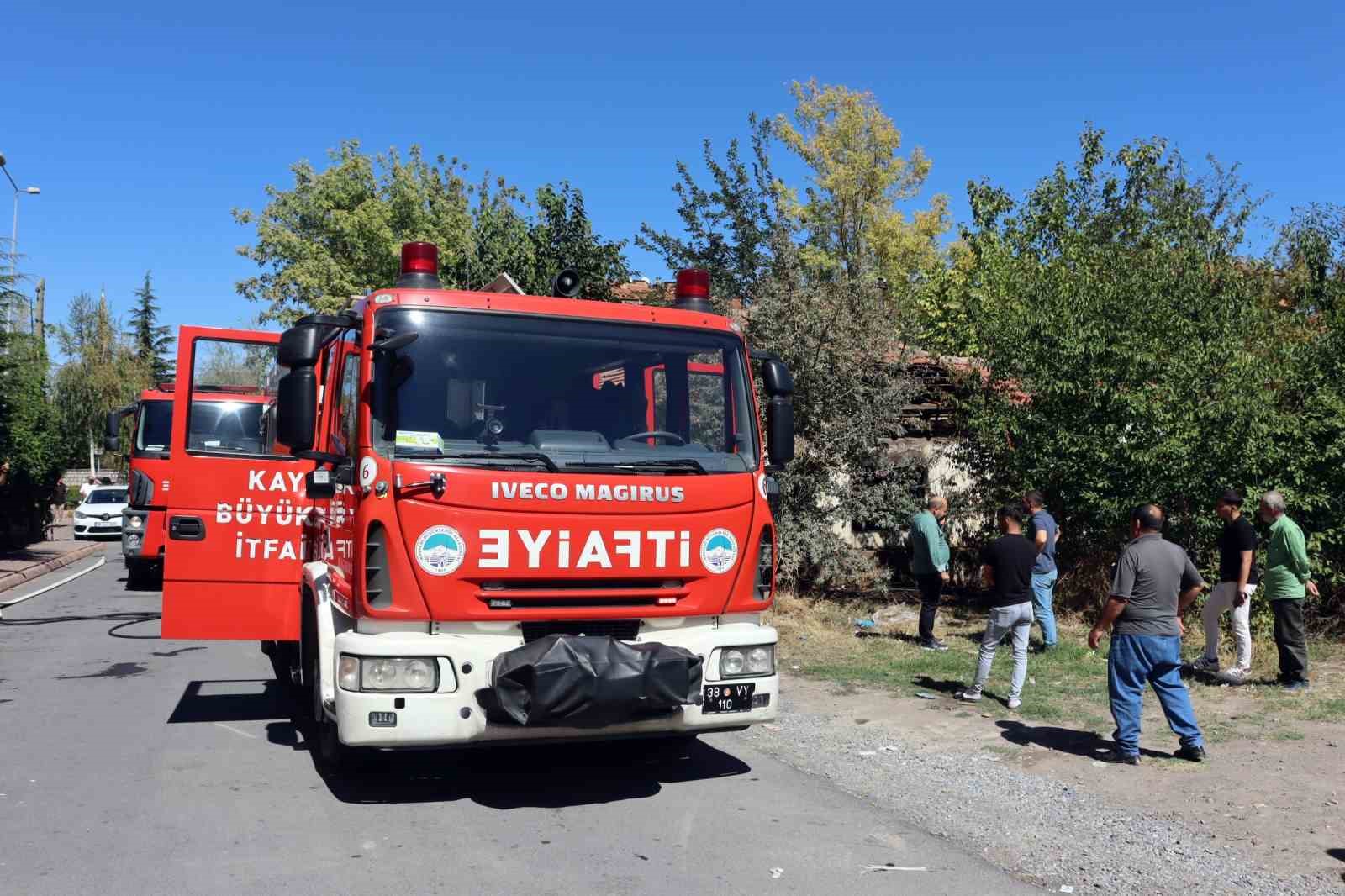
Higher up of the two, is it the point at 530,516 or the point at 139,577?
the point at 530,516

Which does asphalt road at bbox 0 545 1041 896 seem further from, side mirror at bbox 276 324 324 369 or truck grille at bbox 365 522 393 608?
side mirror at bbox 276 324 324 369

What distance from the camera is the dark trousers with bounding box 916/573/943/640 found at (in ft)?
39.4

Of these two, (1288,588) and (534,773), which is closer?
(534,773)

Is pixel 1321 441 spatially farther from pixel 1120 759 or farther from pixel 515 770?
pixel 515 770

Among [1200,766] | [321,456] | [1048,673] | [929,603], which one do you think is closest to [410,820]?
[321,456]

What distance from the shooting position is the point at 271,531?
26.6 feet

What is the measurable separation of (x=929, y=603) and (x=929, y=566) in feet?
1.32

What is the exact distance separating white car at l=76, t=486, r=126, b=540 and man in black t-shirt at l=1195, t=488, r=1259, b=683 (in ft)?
93.2

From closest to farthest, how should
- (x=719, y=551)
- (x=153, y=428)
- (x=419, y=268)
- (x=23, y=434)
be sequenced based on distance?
1. (x=719, y=551)
2. (x=419, y=268)
3. (x=153, y=428)
4. (x=23, y=434)

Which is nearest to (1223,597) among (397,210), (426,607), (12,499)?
(426,607)

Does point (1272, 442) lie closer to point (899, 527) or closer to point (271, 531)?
point (899, 527)

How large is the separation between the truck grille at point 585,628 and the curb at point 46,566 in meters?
16.0

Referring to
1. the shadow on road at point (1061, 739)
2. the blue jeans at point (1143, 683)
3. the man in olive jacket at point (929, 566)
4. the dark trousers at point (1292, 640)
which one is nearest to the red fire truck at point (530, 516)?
the blue jeans at point (1143, 683)

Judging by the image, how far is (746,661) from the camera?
20.0 feet
